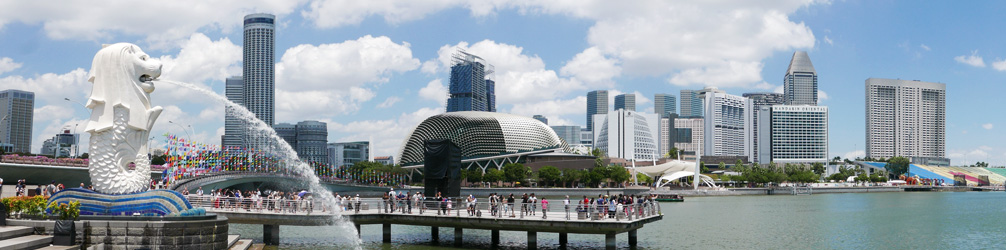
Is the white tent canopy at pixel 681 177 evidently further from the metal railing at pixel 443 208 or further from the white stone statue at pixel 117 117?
the white stone statue at pixel 117 117

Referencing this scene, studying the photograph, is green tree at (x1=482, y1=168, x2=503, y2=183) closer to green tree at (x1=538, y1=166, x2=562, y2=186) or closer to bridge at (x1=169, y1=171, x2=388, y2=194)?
green tree at (x1=538, y1=166, x2=562, y2=186)

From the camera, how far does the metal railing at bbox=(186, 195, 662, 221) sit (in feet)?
115

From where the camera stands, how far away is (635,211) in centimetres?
3578

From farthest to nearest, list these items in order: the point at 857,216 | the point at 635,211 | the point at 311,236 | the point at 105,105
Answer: the point at 857,216 → the point at 311,236 → the point at 635,211 → the point at 105,105

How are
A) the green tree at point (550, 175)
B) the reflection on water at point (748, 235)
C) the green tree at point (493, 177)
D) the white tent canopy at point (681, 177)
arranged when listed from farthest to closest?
the white tent canopy at point (681, 177), the green tree at point (493, 177), the green tree at point (550, 175), the reflection on water at point (748, 235)

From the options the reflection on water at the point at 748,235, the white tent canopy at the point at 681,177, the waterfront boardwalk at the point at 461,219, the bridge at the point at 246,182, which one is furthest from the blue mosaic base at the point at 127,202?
the white tent canopy at the point at 681,177

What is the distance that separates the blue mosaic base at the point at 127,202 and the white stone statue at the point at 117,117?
0.35 m

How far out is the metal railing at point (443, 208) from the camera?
115 ft

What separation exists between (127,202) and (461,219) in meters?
15.2

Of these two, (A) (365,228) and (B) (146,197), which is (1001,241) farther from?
(B) (146,197)

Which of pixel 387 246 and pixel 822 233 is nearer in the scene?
pixel 387 246

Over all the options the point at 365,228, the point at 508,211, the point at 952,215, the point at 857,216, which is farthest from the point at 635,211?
the point at 952,215

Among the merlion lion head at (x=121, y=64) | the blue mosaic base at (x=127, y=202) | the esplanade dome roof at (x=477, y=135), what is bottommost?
the blue mosaic base at (x=127, y=202)

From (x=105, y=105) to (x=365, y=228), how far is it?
86.0 ft
